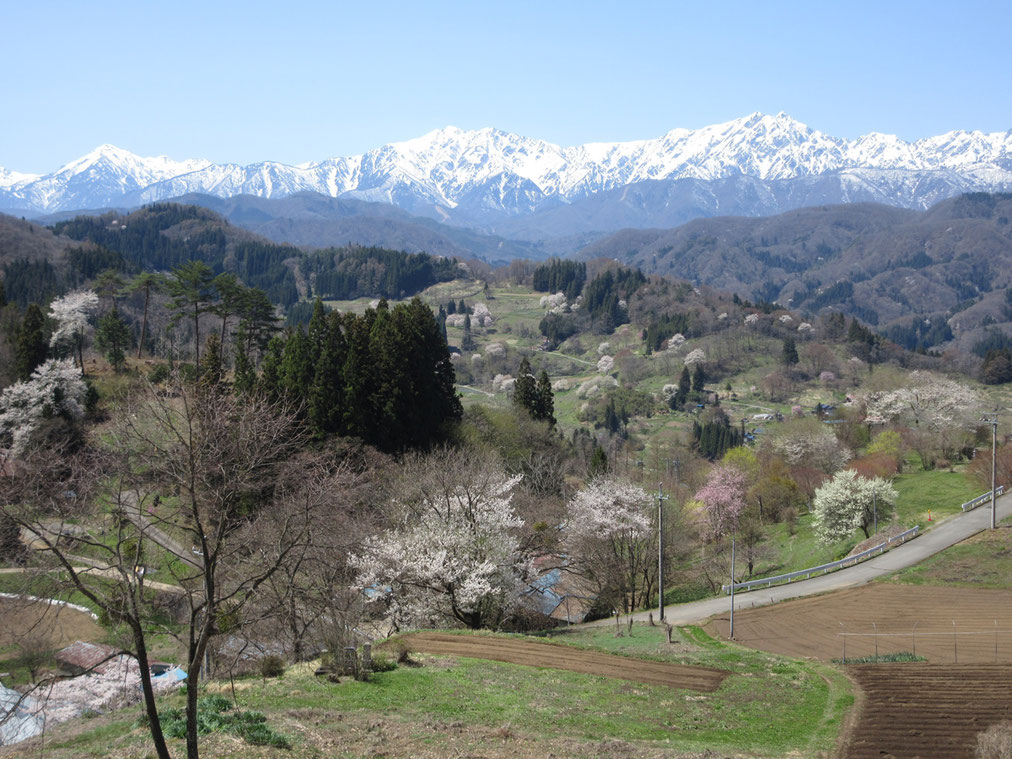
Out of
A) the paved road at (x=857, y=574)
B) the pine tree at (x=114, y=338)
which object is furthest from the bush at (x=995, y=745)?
the pine tree at (x=114, y=338)

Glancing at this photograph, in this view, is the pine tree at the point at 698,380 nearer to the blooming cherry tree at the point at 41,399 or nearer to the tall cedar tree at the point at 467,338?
the tall cedar tree at the point at 467,338

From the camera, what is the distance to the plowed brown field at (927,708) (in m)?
15.6

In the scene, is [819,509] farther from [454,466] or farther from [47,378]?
[47,378]

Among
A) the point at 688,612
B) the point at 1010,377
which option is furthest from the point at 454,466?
the point at 1010,377

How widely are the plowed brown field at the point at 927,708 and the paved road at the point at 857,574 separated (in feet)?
37.2

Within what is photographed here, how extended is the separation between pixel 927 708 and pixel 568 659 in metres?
8.68

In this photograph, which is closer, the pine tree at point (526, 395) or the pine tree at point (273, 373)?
the pine tree at point (273, 373)

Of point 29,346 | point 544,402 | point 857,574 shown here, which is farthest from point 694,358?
point 29,346

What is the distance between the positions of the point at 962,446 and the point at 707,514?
2167 cm

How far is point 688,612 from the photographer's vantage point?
1318 inches

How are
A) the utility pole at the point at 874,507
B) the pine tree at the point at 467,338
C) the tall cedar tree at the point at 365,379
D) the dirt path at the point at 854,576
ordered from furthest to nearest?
1. the pine tree at the point at 467,338
2. the utility pole at the point at 874,507
3. the tall cedar tree at the point at 365,379
4. the dirt path at the point at 854,576

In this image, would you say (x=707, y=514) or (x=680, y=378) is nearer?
(x=707, y=514)

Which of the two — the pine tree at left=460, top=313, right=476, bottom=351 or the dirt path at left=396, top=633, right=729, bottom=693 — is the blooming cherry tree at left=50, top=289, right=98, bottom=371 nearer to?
the dirt path at left=396, top=633, right=729, bottom=693

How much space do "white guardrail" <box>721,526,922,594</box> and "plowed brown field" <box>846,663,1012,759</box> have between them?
48.1ft
